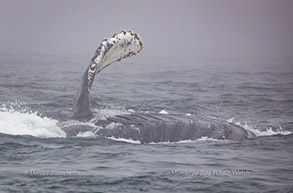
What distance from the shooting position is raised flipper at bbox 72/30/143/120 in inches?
529

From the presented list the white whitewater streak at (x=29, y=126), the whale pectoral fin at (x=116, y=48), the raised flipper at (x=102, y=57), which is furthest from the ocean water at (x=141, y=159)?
the whale pectoral fin at (x=116, y=48)

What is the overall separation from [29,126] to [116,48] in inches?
101

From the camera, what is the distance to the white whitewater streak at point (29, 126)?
13.3 metres

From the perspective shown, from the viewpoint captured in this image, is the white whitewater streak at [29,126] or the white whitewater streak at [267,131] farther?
the white whitewater streak at [267,131]

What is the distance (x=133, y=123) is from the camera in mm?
13352

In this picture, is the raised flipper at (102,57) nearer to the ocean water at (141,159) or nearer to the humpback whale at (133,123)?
A: the humpback whale at (133,123)

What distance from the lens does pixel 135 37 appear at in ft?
45.4

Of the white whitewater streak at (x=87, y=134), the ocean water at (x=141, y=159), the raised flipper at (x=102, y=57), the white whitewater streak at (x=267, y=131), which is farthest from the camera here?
the white whitewater streak at (x=267, y=131)

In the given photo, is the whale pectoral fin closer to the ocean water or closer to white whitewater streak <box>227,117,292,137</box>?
the ocean water

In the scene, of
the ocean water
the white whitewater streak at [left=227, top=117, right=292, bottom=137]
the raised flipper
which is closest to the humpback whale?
the raised flipper

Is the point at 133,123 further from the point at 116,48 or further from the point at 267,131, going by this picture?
the point at 267,131

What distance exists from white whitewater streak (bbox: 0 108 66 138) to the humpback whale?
294 millimetres

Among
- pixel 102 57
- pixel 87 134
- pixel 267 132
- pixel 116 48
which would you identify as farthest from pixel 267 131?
pixel 87 134

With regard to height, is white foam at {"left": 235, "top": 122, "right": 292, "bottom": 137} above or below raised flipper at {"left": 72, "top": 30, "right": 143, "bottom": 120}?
below
